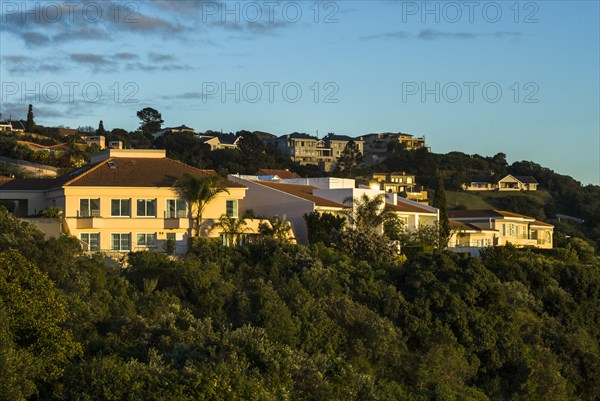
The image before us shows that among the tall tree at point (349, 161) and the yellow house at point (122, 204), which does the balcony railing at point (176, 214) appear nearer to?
the yellow house at point (122, 204)

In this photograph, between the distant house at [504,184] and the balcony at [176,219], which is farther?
the distant house at [504,184]

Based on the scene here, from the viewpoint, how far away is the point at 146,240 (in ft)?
157

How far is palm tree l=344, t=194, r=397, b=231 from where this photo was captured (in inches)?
2098

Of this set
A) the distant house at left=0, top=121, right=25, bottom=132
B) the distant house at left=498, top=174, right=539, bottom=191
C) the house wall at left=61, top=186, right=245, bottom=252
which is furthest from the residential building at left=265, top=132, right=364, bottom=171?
the house wall at left=61, top=186, right=245, bottom=252

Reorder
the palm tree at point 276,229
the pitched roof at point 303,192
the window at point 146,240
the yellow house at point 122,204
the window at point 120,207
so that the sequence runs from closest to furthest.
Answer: the yellow house at point 122,204 → the window at point 146,240 → the window at point 120,207 → the palm tree at point 276,229 → the pitched roof at point 303,192

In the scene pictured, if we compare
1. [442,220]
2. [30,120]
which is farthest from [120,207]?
[30,120]

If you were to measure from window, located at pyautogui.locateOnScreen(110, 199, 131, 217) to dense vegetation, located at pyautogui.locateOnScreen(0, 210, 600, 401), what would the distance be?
4.63 meters

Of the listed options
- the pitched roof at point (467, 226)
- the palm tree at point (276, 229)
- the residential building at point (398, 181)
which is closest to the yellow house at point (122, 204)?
the palm tree at point (276, 229)

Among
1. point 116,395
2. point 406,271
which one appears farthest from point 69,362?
point 406,271


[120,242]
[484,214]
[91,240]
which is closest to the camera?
[91,240]

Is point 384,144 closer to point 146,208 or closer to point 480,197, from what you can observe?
point 480,197

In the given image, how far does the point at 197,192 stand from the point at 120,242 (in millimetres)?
3809

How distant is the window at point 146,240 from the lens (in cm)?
4759

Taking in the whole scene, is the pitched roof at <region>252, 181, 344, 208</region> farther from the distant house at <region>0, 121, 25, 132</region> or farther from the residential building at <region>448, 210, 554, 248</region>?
the distant house at <region>0, 121, 25, 132</region>
